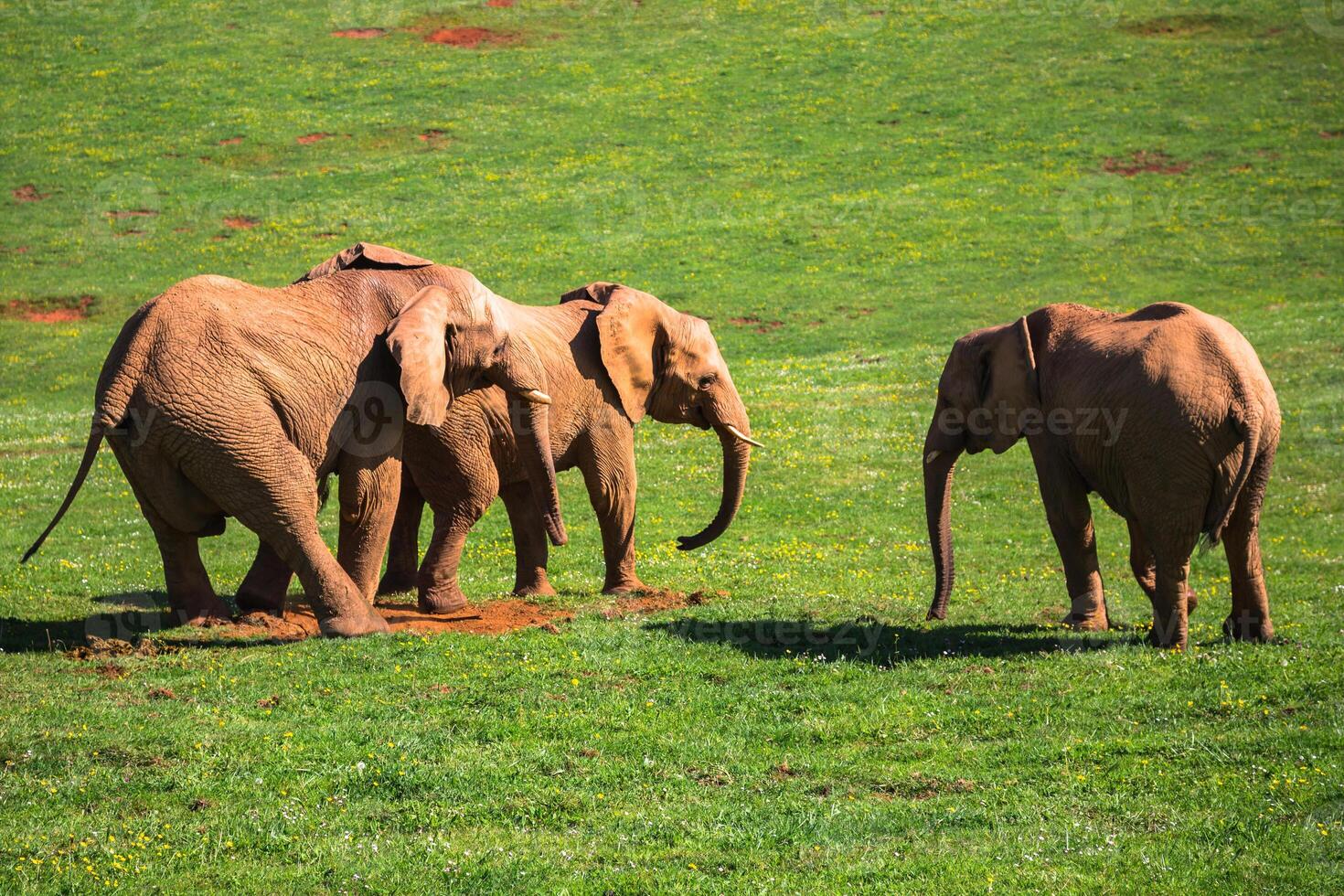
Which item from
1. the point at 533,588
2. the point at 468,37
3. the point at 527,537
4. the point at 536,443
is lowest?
the point at 533,588

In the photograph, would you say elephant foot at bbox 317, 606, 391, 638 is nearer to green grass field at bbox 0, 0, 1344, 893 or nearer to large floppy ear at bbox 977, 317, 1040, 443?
green grass field at bbox 0, 0, 1344, 893

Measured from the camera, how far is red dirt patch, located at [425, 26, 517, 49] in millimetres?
67625

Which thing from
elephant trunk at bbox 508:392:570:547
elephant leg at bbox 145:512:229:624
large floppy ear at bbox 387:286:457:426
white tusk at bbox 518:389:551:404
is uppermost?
large floppy ear at bbox 387:286:457:426

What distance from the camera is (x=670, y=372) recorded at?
741 inches

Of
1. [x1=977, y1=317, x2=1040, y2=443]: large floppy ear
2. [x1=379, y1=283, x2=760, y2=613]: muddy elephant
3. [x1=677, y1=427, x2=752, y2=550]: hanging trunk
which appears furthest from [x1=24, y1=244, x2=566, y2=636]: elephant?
[x1=977, y1=317, x2=1040, y2=443]: large floppy ear

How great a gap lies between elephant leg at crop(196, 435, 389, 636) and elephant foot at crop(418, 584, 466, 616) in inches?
80.2

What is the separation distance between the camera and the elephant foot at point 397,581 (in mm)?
18562

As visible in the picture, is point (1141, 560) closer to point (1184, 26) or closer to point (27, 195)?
point (27, 195)

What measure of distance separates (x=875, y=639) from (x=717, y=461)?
1338 centimetres

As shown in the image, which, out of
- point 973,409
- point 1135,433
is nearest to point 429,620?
point 973,409

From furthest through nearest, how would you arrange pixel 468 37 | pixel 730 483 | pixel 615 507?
pixel 468 37 → pixel 730 483 → pixel 615 507

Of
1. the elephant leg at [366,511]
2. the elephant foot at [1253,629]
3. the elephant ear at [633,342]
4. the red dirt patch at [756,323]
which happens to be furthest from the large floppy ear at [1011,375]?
the red dirt patch at [756,323]

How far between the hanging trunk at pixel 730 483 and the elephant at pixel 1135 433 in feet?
12.0

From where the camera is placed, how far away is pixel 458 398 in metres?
16.4
